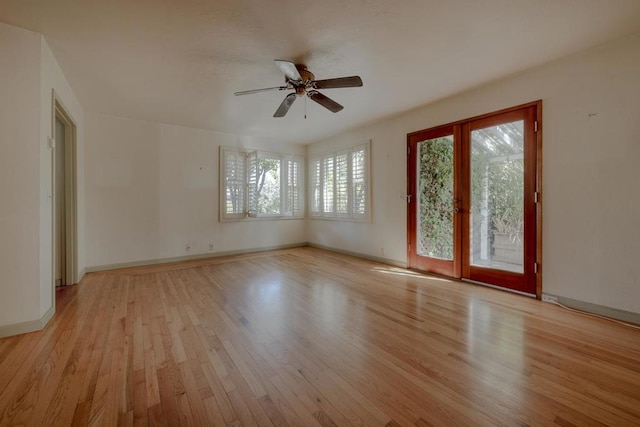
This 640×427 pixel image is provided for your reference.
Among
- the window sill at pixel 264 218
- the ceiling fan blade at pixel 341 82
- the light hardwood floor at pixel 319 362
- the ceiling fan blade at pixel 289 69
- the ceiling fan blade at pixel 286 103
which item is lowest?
the light hardwood floor at pixel 319 362

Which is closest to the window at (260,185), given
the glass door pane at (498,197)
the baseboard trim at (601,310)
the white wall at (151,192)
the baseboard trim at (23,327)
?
the white wall at (151,192)

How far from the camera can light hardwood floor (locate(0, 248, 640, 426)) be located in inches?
55.4

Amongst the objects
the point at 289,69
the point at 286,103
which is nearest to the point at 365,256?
the point at 286,103

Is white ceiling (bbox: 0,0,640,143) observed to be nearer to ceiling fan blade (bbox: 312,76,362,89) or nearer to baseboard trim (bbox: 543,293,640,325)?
ceiling fan blade (bbox: 312,76,362,89)

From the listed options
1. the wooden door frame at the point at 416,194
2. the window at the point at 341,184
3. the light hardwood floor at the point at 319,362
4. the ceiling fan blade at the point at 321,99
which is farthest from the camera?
the window at the point at 341,184

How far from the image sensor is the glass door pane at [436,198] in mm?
3898

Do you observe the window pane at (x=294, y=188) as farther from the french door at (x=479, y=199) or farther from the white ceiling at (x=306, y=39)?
the french door at (x=479, y=199)

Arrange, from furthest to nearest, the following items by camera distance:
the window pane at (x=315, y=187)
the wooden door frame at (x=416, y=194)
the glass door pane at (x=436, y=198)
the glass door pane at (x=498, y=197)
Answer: the window pane at (x=315, y=187)
the glass door pane at (x=436, y=198)
the wooden door frame at (x=416, y=194)
the glass door pane at (x=498, y=197)

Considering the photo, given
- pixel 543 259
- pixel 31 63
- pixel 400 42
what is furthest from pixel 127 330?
pixel 543 259

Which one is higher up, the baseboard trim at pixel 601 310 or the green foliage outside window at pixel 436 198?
the green foliage outside window at pixel 436 198

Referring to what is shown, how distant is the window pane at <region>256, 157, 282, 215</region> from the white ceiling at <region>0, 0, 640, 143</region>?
2.46 meters

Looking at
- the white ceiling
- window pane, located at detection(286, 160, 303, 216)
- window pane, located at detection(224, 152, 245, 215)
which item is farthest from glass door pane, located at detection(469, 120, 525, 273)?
window pane, located at detection(224, 152, 245, 215)

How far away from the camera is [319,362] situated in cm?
186

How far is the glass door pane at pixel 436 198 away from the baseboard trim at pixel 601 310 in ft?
4.34
